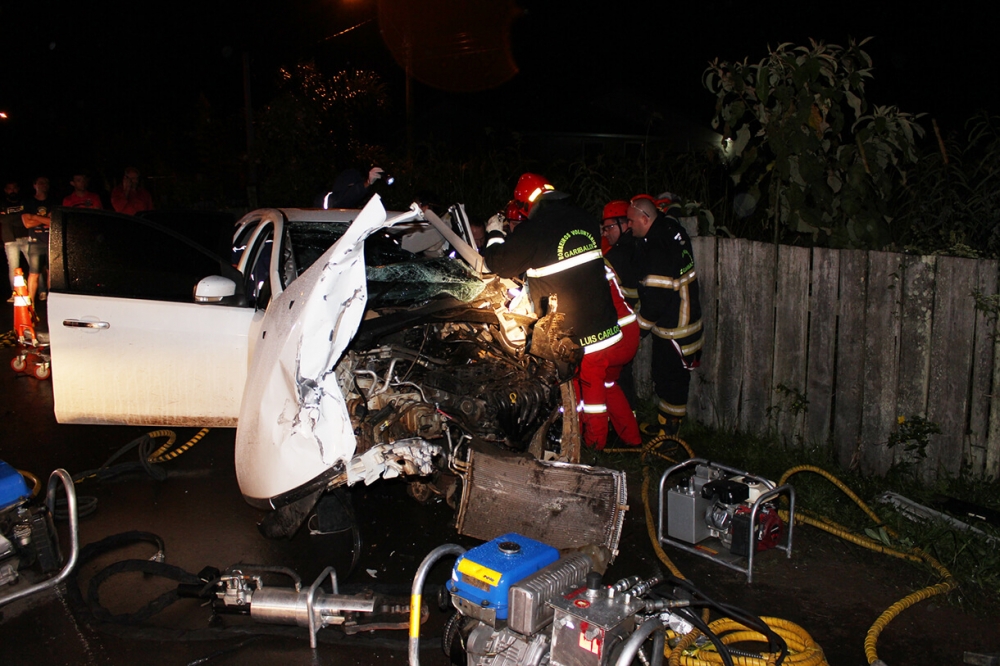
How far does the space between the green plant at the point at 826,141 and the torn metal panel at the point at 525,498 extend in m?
2.94

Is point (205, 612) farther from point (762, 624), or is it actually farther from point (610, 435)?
point (610, 435)

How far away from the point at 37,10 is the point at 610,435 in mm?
30944

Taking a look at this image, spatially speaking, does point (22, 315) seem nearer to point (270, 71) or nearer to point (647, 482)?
point (647, 482)

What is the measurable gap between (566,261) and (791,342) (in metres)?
1.82

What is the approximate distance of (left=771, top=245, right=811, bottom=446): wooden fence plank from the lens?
18.6 ft

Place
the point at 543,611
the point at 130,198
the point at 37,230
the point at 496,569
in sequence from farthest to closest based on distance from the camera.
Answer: the point at 130,198, the point at 37,230, the point at 496,569, the point at 543,611

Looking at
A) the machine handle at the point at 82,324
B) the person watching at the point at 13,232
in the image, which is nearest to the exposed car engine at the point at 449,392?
the machine handle at the point at 82,324

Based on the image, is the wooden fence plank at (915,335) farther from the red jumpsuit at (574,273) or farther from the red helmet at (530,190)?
the red helmet at (530,190)

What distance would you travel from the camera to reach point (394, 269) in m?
5.46

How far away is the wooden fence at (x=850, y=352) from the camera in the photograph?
4.83m

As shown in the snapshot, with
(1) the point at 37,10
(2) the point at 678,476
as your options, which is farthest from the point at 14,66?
(2) the point at 678,476

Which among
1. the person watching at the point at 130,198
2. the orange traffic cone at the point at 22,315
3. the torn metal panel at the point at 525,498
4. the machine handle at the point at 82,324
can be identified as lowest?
the torn metal panel at the point at 525,498

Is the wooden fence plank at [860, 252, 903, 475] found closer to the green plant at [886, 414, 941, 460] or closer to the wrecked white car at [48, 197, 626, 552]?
the green plant at [886, 414, 941, 460]

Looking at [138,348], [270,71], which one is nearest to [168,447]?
[138,348]
